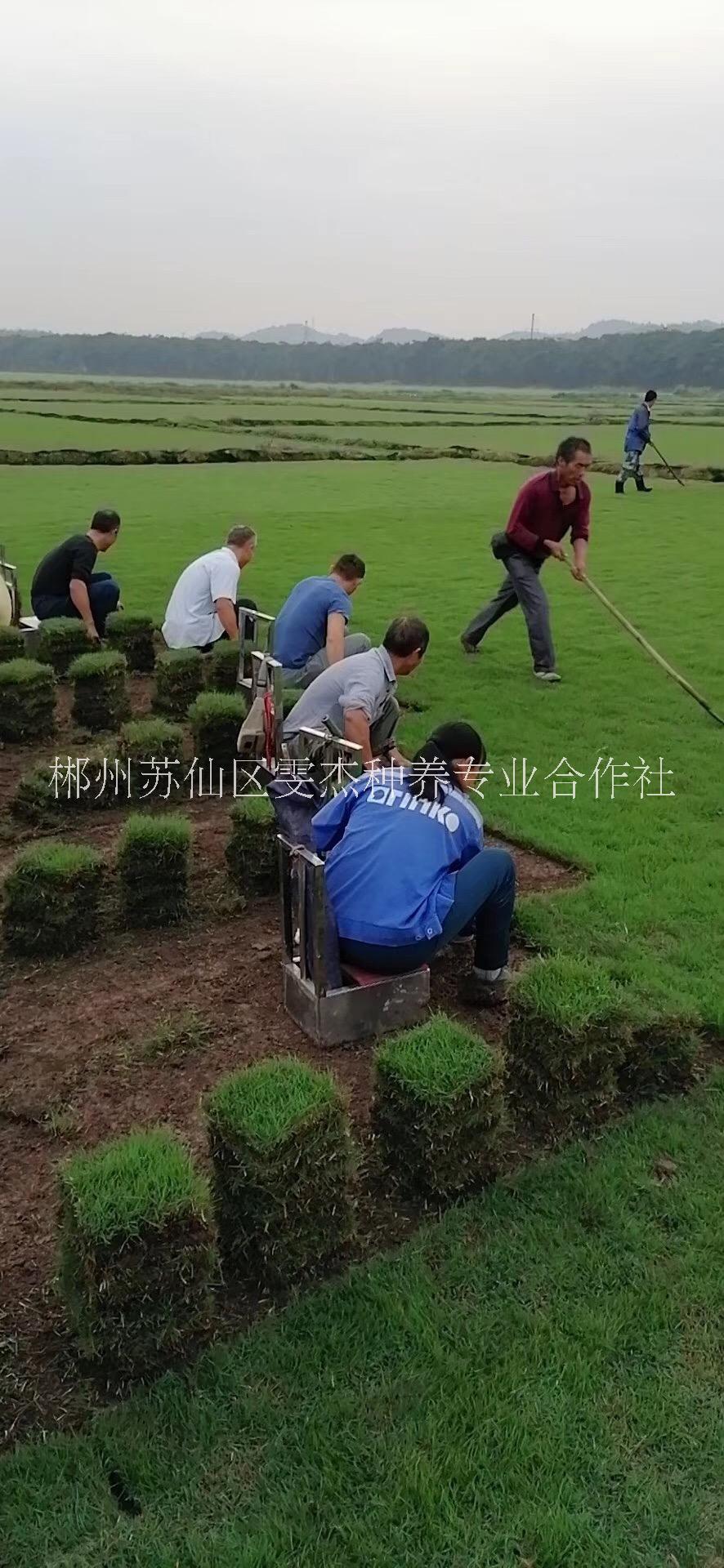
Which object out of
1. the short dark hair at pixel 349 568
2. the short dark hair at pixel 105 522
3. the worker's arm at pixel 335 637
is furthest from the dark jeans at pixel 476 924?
the short dark hair at pixel 105 522

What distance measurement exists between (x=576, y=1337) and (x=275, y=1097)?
103 cm

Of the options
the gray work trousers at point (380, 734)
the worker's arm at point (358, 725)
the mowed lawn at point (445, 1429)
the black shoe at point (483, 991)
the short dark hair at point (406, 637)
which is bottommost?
the mowed lawn at point (445, 1429)

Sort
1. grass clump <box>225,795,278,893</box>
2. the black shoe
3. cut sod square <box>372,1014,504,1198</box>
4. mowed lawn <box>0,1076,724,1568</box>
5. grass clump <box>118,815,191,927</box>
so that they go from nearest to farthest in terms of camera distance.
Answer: mowed lawn <box>0,1076,724,1568</box>, cut sod square <box>372,1014,504,1198</box>, the black shoe, grass clump <box>118,815,191,927</box>, grass clump <box>225,795,278,893</box>

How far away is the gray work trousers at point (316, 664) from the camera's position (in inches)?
280

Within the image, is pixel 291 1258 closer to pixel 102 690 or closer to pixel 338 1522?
pixel 338 1522

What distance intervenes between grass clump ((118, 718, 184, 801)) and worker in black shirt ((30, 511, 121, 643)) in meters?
2.54

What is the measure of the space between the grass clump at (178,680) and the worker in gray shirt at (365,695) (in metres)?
2.73

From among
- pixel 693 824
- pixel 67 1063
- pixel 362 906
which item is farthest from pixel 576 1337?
pixel 693 824

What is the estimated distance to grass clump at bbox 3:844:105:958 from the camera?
4.98 meters

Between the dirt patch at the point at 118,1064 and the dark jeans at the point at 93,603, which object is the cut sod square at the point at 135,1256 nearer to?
the dirt patch at the point at 118,1064

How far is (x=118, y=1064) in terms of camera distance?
427 cm

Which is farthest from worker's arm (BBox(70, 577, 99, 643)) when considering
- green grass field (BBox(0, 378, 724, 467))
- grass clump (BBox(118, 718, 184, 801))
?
green grass field (BBox(0, 378, 724, 467))

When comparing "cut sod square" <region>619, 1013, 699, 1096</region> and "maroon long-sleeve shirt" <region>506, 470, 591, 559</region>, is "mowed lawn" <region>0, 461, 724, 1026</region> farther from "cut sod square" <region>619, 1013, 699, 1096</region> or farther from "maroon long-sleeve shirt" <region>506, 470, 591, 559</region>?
"maroon long-sleeve shirt" <region>506, 470, 591, 559</region>

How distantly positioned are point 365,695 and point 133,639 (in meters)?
4.96
